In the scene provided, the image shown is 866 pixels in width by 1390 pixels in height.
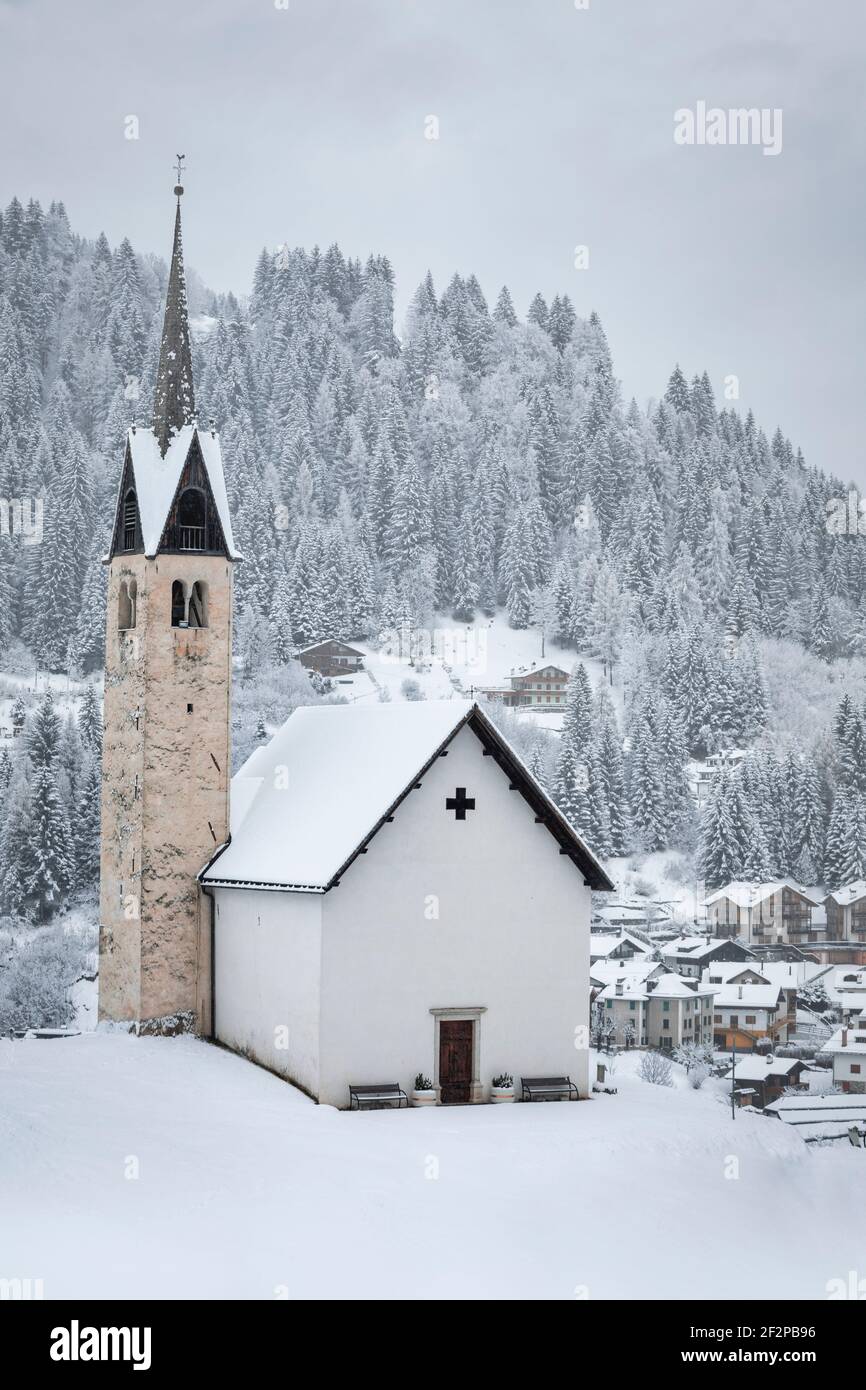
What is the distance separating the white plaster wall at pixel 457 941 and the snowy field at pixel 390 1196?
1.19m

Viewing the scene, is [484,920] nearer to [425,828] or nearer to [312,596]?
[425,828]

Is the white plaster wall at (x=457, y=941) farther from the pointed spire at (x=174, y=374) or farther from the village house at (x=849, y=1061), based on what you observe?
the village house at (x=849, y=1061)

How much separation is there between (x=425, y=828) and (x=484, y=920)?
2.09m

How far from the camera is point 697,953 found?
10525 centimetres

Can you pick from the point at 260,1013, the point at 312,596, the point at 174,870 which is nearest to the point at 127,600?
the point at 174,870

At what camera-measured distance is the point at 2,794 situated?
→ 351 ft

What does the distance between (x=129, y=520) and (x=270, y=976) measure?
36.4 ft

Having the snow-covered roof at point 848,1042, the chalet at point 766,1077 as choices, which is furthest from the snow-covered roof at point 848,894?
the chalet at point 766,1077

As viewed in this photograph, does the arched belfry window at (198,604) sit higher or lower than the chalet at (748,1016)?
higher

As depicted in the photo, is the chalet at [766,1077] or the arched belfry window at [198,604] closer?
the arched belfry window at [198,604]

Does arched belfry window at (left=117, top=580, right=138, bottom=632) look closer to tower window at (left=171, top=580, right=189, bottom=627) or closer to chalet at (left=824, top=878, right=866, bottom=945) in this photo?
tower window at (left=171, top=580, right=189, bottom=627)

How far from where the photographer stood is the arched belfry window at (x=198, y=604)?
1554 inches

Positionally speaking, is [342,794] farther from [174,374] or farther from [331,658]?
[331,658]

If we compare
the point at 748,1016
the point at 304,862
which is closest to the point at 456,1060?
the point at 304,862
